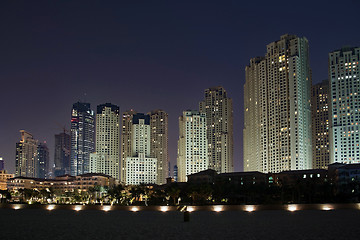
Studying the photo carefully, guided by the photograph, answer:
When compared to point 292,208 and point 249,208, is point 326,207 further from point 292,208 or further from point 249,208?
point 249,208

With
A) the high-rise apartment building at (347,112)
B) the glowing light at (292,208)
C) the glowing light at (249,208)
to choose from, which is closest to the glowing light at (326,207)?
the glowing light at (292,208)

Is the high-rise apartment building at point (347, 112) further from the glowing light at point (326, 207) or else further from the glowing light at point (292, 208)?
the glowing light at point (292, 208)

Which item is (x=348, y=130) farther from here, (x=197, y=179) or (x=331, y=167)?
(x=197, y=179)

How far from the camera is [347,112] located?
19575cm

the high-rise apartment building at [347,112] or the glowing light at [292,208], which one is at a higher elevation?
the high-rise apartment building at [347,112]

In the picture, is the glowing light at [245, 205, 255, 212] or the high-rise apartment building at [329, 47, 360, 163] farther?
the high-rise apartment building at [329, 47, 360, 163]

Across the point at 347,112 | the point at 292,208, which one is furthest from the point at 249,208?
the point at 347,112

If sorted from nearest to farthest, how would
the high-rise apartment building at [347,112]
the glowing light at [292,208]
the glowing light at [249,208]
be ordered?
the glowing light at [292,208] → the glowing light at [249,208] → the high-rise apartment building at [347,112]

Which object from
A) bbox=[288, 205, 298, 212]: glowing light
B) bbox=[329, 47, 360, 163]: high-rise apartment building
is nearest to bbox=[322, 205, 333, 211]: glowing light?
bbox=[288, 205, 298, 212]: glowing light

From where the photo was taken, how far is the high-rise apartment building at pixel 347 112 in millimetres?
191750

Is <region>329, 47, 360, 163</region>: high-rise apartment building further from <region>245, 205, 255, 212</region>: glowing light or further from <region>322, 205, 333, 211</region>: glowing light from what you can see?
<region>245, 205, 255, 212</region>: glowing light

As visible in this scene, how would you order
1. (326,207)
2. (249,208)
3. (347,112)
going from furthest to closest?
(347,112) → (249,208) → (326,207)

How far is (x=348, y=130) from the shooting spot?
638 ft

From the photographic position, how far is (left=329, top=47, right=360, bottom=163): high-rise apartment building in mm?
191750
